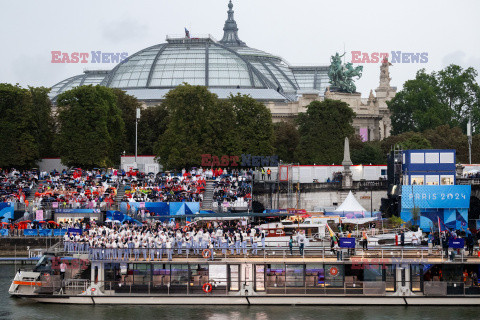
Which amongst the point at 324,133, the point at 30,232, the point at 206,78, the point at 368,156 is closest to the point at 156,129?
the point at 324,133

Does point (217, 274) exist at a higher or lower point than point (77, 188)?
lower

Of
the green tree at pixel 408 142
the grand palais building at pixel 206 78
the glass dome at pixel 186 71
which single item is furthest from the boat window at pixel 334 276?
the glass dome at pixel 186 71

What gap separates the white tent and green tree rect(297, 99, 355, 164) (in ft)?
80.6

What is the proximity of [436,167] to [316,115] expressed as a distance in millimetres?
34574

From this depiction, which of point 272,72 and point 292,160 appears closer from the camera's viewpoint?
point 292,160

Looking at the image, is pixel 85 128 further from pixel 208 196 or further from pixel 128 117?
pixel 208 196

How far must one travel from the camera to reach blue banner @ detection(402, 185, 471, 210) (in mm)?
81062

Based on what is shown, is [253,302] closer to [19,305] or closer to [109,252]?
[109,252]

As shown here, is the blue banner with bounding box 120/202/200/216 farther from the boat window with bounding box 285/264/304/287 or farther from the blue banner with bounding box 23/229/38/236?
the boat window with bounding box 285/264/304/287

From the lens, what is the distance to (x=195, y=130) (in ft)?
326

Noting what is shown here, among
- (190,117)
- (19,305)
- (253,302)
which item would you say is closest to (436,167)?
(190,117)

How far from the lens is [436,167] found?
8194 cm

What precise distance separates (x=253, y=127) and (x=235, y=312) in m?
50.4

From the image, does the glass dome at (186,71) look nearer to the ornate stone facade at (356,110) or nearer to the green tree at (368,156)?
the ornate stone facade at (356,110)
